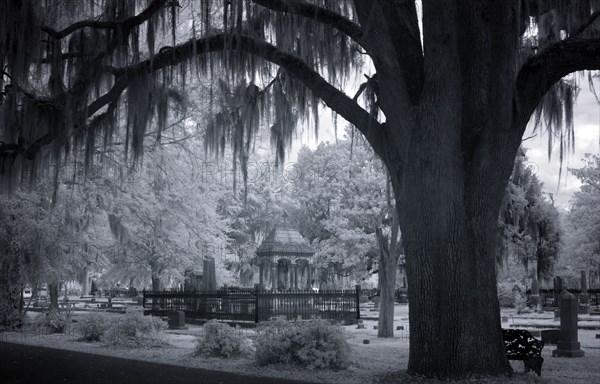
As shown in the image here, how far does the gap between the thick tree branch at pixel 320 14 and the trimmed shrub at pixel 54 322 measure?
12982 millimetres

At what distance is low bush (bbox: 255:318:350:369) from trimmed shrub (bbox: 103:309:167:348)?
193 inches

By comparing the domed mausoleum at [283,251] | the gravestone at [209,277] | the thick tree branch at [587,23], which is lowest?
the gravestone at [209,277]

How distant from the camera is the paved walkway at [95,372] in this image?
9352 mm

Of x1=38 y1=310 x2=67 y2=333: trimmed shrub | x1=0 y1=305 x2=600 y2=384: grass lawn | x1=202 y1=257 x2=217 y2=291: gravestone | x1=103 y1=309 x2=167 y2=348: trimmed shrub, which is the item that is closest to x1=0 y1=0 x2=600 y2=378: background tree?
x1=0 y1=305 x2=600 y2=384: grass lawn

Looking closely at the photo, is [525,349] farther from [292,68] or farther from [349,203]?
[349,203]

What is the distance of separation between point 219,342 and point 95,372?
322cm

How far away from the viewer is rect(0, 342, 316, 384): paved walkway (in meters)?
9.35

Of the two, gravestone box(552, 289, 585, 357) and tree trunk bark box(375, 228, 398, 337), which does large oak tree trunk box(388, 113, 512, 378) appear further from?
tree trunk bark box(375, 228, 398, 337)

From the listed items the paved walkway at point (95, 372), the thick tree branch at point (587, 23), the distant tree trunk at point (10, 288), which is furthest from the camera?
the distant tree trunk at point (10, 288)

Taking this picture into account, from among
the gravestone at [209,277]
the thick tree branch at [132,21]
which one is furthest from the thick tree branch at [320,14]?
the gravestone at [209,277]

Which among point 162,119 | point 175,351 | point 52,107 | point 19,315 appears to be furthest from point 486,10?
point 19,315

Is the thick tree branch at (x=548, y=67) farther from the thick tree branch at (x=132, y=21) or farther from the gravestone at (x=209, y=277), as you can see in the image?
the gravestone at (x=209, y=277)

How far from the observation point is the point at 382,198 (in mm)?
30812

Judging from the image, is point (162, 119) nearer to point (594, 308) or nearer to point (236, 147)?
point (236, 147)
